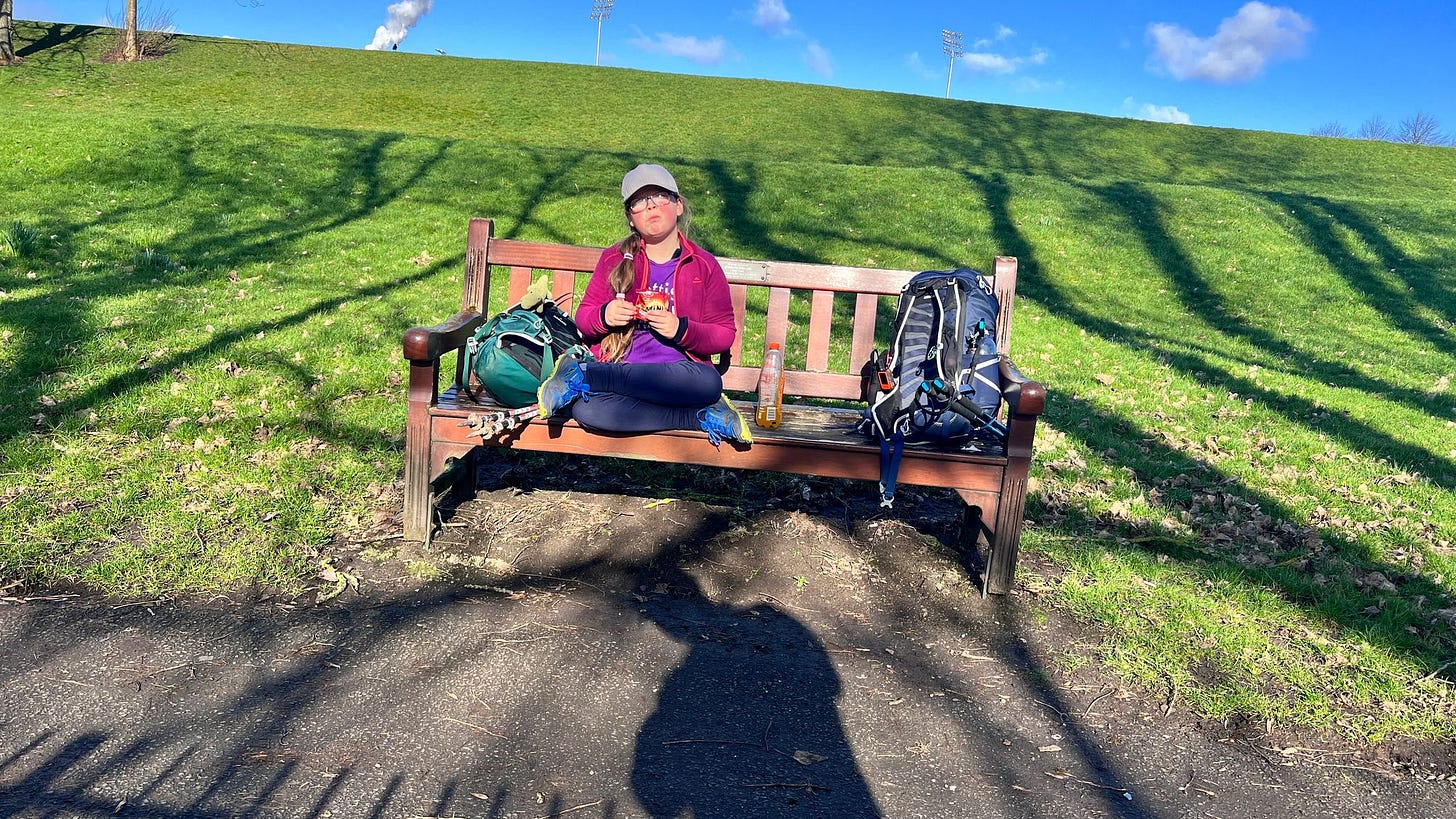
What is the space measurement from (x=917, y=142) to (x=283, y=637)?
24.3 metres

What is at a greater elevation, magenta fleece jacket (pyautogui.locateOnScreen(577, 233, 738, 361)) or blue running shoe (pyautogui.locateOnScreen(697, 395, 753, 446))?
magenta fleece jacket (pyautogui.locateOnScreen(577, 233, 738, 361))

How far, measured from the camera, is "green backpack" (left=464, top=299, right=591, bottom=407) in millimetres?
3906

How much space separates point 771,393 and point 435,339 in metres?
1.34

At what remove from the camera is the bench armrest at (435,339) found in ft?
12.3

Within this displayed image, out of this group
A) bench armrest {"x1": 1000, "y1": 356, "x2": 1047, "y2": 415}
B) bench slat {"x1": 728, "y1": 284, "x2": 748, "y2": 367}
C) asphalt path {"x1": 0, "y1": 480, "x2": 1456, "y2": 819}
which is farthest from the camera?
bench slat {"x1": 728, "y1": 284, "x2": 748, "y2": 367}

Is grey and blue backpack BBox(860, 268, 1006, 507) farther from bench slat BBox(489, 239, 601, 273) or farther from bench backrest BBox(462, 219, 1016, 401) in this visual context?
bench slat BBox(489, 239, 601, 273)

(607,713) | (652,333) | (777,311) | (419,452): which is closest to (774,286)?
(777,311)

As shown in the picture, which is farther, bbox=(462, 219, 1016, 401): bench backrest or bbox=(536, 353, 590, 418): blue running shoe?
bbox=(462, 219, 1016, 401): bench backrest

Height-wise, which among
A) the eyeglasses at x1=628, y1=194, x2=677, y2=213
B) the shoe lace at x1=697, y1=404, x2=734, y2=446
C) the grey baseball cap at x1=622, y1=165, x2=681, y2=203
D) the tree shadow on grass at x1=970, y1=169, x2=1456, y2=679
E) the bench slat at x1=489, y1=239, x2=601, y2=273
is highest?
the grey baseball cap at x1=622, y1=165, x2=681, y2=203

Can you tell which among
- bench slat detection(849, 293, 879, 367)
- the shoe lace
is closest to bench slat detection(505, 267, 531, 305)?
the shoe lace

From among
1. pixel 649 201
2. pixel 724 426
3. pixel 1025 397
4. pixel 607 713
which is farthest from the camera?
pixel 649 201

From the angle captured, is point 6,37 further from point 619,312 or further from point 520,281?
point 619,312

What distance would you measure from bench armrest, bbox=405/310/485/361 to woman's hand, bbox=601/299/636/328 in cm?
66

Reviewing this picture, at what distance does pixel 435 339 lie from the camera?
385 cm
